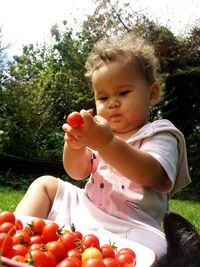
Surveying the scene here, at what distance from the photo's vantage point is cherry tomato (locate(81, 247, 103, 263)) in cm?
143

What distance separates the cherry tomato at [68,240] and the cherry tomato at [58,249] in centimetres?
2

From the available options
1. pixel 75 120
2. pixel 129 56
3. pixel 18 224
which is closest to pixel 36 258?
pixel 18 224

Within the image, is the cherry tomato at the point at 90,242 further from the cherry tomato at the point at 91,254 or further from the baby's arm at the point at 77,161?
the baby's arm at the point at 77,161

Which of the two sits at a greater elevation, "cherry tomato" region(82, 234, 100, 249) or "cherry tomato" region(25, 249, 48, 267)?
"cherry tomato" region(25, 249, 48, 267)

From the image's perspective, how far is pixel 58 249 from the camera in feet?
4.94

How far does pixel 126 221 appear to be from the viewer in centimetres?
205

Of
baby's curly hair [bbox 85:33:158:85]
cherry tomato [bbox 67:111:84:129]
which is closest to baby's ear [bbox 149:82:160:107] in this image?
baby's curly hair [bbox 85:33:158:85]

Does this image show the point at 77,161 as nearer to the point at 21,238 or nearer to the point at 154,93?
the point at 154,93

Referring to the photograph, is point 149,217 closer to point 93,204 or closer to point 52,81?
point 93,204

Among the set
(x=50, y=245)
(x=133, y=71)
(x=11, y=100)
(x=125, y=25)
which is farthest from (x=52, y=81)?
(x=50, y=245)

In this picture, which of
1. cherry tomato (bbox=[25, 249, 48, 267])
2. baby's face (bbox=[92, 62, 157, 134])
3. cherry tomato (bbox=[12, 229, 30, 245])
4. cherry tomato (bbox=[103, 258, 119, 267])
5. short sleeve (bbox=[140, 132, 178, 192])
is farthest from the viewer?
baby's face (bbox=[92, 62, 157, 134])

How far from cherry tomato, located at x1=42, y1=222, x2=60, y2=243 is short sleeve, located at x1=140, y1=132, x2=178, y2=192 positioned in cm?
58

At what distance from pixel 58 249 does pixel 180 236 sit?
1.27 ft

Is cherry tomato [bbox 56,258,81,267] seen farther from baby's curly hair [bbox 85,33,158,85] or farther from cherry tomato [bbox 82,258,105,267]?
baby's curly hair [bbox 85,33,158,85]
